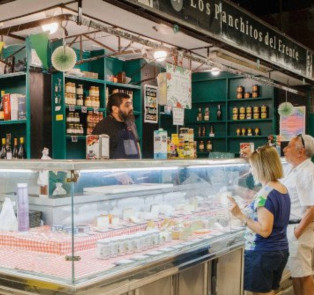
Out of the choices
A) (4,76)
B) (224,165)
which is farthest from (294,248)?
(4,76)

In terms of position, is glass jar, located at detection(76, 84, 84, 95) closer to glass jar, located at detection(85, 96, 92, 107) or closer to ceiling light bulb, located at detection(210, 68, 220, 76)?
glass jar, located at detection(85, 96, 92, 107)

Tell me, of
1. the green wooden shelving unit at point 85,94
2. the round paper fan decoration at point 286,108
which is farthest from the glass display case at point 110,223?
the round paper fan decoration at point 286,108

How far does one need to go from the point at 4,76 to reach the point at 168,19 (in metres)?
3.85

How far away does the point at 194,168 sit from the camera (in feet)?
12.3

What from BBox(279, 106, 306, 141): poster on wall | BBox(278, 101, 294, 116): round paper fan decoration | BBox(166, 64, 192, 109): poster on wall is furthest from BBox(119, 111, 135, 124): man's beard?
BBox(279, 106, 306, 141): poster on wall

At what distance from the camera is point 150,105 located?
9477 millimetres

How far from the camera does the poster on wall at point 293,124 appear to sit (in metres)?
10.4

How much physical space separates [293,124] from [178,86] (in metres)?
5.28

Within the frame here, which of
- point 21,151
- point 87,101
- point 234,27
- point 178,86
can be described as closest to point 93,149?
point 178,86

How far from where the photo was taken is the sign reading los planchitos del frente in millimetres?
4734

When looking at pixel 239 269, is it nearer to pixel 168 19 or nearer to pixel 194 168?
pixel 194 168

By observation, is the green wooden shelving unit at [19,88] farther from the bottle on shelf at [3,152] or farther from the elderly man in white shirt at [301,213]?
the elderly man in white shirt at [301,213]

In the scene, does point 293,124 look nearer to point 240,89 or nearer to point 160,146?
point 240,89

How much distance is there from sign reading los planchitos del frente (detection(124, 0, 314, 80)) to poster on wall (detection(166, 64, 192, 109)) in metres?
0.65
